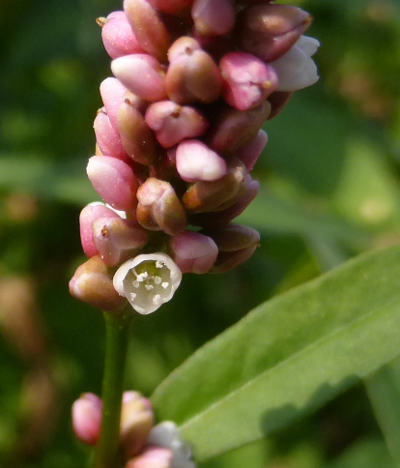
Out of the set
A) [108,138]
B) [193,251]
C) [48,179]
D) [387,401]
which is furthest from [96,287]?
[48,179]

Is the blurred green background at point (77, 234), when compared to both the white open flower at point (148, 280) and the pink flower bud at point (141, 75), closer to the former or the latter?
the white open flower at point (148, 280)

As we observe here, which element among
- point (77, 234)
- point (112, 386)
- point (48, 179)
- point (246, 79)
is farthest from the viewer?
point (77, 234)

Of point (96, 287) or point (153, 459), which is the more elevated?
point (96, 287)

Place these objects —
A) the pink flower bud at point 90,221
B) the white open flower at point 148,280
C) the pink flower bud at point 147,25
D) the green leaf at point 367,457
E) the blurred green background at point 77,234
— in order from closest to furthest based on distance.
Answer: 1. the pink flower bud at point 147,25
2. the white open flower at point 148,280
3. the pink flower bud at point 90,221
4. the green leaf at point 367,457
5. the blurred green background at point 77,234

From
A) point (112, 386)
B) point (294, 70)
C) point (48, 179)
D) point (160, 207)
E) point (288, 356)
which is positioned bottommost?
point (48, 179)

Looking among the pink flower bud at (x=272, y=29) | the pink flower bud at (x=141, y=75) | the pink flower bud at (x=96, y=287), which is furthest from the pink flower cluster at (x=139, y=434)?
the pink flower bud at (x=272, y=29)

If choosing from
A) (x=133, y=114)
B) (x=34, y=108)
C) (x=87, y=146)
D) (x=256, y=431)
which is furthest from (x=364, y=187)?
(x=133, y=114)

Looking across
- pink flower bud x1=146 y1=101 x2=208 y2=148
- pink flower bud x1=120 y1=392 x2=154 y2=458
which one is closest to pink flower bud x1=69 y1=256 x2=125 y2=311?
pink flower bud x1=146 y1=101 x2=208 y2=148

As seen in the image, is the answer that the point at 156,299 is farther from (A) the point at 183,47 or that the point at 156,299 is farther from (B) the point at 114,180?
(A) the point at 183,47
